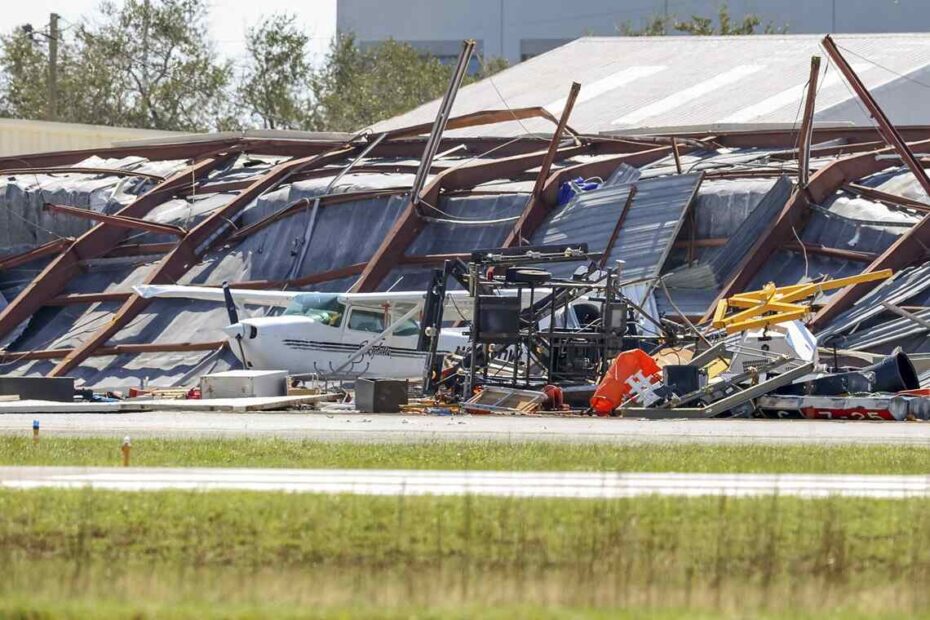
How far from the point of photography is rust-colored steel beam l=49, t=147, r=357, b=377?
39.3m

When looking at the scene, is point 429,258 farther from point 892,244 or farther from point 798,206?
point 892,244

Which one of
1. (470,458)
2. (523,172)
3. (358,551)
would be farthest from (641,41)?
(358,551)

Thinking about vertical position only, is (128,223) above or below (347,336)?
above

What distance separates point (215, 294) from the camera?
37594 mm

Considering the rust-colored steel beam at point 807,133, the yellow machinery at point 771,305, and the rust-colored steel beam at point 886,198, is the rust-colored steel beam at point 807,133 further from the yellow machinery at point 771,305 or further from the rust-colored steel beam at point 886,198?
the yellow machinery at point 771,305

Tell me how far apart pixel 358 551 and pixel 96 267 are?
1342 inches

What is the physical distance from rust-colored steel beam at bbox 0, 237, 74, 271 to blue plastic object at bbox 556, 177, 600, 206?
48.0ft

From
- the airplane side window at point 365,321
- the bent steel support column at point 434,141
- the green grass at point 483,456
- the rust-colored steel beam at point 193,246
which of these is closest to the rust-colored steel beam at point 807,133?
the bent steel support column at point 434,141

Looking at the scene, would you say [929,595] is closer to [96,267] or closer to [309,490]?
[309,490]

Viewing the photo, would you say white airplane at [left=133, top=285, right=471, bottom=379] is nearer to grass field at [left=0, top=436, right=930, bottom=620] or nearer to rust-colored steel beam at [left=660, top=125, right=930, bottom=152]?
rust-colored steel beam at [left=660, top=125, right=930, bottom=152]

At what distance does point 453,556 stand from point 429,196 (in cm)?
2994

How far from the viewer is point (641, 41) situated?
214ft

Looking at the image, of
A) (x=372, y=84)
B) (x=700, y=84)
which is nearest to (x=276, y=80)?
(x=372, y=84)

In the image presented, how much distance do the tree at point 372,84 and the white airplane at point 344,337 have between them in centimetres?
6762
